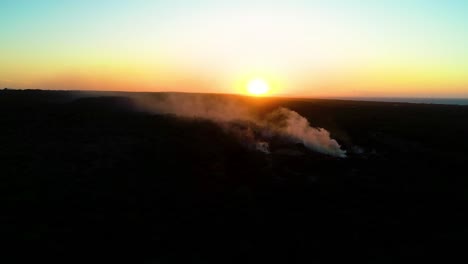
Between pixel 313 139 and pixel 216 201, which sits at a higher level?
pixel 313 139

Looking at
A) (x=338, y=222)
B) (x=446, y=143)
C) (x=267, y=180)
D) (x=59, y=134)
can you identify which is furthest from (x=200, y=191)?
(x=446, y=143)

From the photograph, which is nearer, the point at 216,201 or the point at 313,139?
the point at 216,201

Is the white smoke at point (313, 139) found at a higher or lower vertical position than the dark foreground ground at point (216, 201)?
higher

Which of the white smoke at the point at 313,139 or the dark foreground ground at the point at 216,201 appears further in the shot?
the white smoke at the point at 313,139

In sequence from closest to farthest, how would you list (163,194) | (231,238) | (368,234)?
(231,238) < (368,234) < (163,194)

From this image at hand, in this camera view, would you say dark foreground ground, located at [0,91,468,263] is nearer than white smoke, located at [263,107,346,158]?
Yes

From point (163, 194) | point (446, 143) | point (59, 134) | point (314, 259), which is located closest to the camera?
point (314, 259)

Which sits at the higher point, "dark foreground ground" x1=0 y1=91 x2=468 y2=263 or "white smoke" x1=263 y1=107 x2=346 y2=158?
"white smoke" x1=263 y1=107 x2=346 y2=158

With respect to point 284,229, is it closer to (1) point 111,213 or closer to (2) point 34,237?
(1) point 111,213
